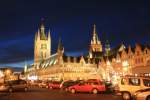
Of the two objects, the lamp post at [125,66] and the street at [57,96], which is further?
the lamp post at [125,66]

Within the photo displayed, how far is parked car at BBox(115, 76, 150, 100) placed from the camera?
26.5 m

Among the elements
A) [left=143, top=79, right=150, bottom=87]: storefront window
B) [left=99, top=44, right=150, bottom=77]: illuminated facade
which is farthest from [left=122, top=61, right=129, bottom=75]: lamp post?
[left=143, top=79, right=150, bottom=87]: storefront window

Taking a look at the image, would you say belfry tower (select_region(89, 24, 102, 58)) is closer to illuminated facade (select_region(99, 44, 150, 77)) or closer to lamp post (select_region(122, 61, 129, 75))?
illuminated facade (select_region(99, 44, 150, 77))

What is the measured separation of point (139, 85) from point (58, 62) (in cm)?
12498

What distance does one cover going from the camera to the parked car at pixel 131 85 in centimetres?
2651

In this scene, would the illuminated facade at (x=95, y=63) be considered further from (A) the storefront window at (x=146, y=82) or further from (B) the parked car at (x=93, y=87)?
(A) the storefront window at (x=146, y=82)

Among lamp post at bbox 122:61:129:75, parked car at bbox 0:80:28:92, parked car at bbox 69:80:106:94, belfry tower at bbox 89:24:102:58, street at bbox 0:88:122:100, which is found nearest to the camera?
street at bbox 0:88:122:100

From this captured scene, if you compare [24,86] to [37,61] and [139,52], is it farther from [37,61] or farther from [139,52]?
[37,61]

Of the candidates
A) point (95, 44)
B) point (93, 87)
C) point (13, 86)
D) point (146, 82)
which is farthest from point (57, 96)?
point (95, 44)

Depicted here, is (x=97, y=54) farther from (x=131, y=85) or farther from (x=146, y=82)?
(x=146, y=82)

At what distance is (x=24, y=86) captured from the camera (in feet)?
149

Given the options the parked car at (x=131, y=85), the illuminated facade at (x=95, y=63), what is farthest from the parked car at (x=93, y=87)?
the illuminated facade at (x=95, y=63)

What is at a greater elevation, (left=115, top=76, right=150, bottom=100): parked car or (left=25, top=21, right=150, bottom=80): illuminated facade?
(left=25, top=21, right=150, bottom=80): illuminated facade

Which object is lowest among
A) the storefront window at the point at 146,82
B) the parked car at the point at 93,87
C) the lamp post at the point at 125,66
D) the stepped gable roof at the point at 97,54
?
the parked car at the point at 93,87
